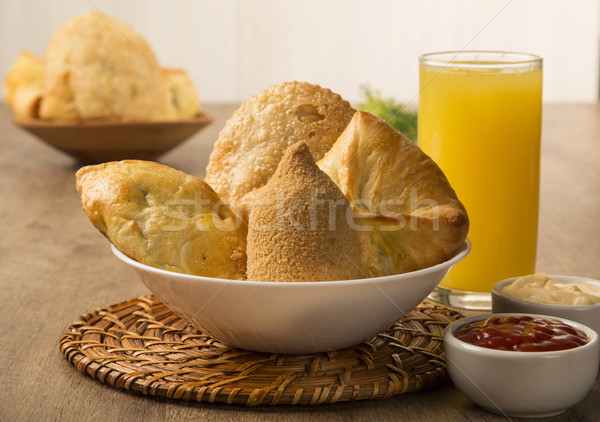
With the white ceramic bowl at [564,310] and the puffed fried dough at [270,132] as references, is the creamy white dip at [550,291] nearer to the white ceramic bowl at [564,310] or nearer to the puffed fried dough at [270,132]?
the white ceramic bowl at [564,310]

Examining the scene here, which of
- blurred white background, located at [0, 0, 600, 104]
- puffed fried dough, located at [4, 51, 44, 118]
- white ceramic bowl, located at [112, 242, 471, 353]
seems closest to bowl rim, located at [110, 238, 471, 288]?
white ceramic bowl, located at [112, 242, 471, 353]

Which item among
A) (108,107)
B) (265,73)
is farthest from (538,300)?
(265,73)

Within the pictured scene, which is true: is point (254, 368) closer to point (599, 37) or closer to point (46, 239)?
point (46, 239)

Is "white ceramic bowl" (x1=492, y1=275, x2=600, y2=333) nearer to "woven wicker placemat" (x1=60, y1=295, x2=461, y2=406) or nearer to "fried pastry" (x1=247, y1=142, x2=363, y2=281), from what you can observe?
"woven wicker placemat" (x1=60, y1=295, x2=461, y2=406)

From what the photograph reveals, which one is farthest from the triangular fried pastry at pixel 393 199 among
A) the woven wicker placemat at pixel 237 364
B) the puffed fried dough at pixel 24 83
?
the puffed fried dough at pixel 24 83

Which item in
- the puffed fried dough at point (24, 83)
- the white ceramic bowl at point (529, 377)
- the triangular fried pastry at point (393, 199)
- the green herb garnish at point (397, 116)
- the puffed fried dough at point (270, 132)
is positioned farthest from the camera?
the puffed fried dough at point (24, 83)

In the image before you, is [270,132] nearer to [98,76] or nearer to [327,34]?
[98,76]

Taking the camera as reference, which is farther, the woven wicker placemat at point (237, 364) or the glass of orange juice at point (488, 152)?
the glass of orange juice at point (488, 152)

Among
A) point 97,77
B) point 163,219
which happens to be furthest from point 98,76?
point 163,219
